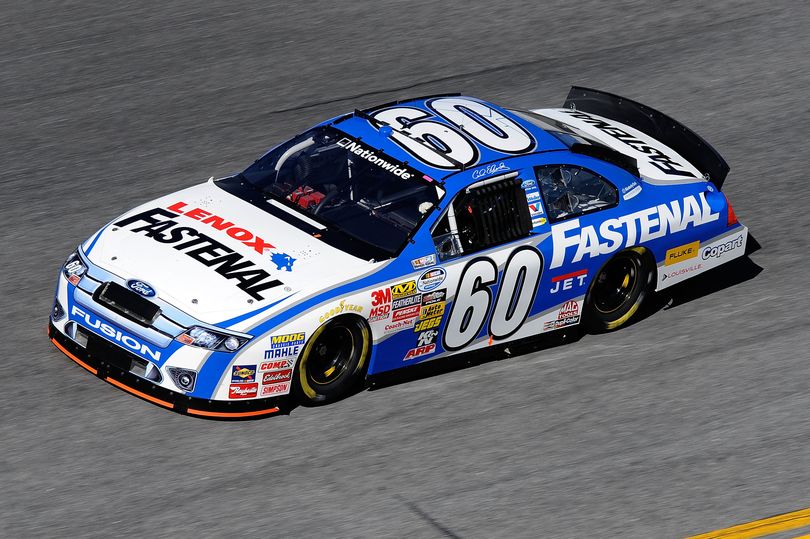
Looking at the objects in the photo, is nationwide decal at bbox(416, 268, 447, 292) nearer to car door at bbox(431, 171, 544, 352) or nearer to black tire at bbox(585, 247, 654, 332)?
car door at bbox(431, 171, 544, 352)

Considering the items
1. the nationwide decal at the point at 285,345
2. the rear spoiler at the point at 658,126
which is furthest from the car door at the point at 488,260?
the rear spoiler at the point at 658,126

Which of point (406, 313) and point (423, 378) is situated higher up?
point (406, 313)

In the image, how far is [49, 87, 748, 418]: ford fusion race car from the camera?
25.0ft

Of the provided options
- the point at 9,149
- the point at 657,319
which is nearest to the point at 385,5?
the point at 9,149

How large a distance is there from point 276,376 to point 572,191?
9.10ft

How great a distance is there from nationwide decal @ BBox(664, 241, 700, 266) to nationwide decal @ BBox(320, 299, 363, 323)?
2866 mm

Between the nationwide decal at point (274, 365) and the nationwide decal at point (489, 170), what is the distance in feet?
Answer: 6.37

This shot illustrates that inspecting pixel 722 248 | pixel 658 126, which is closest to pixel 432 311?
pixel 722 248

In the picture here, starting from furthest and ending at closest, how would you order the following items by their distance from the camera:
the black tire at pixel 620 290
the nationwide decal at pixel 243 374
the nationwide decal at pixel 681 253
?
the nationwide decal at pixel 681 253
the black tire at pixel 620 290
the nationwide decal at pixel 243 374

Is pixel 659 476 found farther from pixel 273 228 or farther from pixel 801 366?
pixel 273 228

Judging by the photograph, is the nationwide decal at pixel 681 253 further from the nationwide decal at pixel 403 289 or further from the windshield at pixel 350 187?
the nationwide decal at pixel 403 289

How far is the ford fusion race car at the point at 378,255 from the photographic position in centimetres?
762

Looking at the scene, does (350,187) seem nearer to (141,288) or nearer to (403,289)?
(403,289)

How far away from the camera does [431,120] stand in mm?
9125
